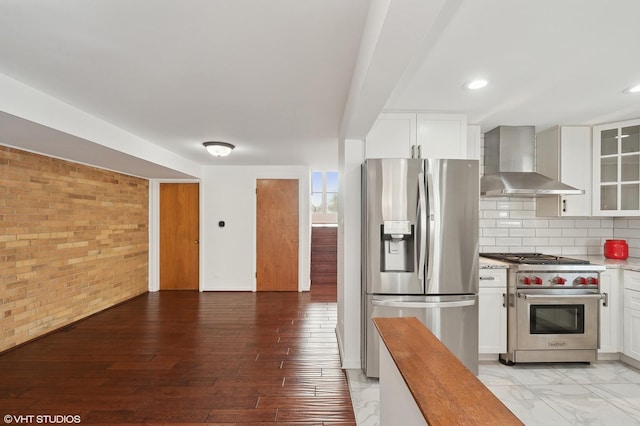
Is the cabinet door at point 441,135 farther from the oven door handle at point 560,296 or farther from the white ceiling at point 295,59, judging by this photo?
the oven door handle at point 560,296

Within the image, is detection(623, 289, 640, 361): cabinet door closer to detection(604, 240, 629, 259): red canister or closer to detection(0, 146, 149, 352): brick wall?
detection(604, 240, 629, 259): red canister

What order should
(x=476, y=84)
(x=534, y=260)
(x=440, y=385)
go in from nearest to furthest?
(x=440, y=385) → (x=476, y=84) → (x=534, y=260)

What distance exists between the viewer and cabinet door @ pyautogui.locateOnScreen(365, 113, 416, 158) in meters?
2.88

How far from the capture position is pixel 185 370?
112 inches

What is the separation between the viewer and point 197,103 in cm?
270

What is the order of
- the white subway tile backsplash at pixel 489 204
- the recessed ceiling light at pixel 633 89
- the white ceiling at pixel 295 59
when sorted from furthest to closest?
1. the white subway tile backsplash at pixel 489 204
2. the recessed ceiling light at pixel 633 89
3. the white ceiling at pixel 295 59

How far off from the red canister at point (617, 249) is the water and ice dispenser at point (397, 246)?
2.37 metres

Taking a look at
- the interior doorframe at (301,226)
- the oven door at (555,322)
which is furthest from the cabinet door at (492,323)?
the interior doorframe at (301,226)

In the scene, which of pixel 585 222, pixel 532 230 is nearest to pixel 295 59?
pixel 532 230

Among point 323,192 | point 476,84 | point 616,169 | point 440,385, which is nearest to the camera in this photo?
point 440,385

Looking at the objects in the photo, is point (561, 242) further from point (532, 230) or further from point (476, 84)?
point (476, 84)

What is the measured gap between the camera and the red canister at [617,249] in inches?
130

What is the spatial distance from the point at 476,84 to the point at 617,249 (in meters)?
2.53

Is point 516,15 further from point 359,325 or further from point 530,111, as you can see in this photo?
point 359,325
